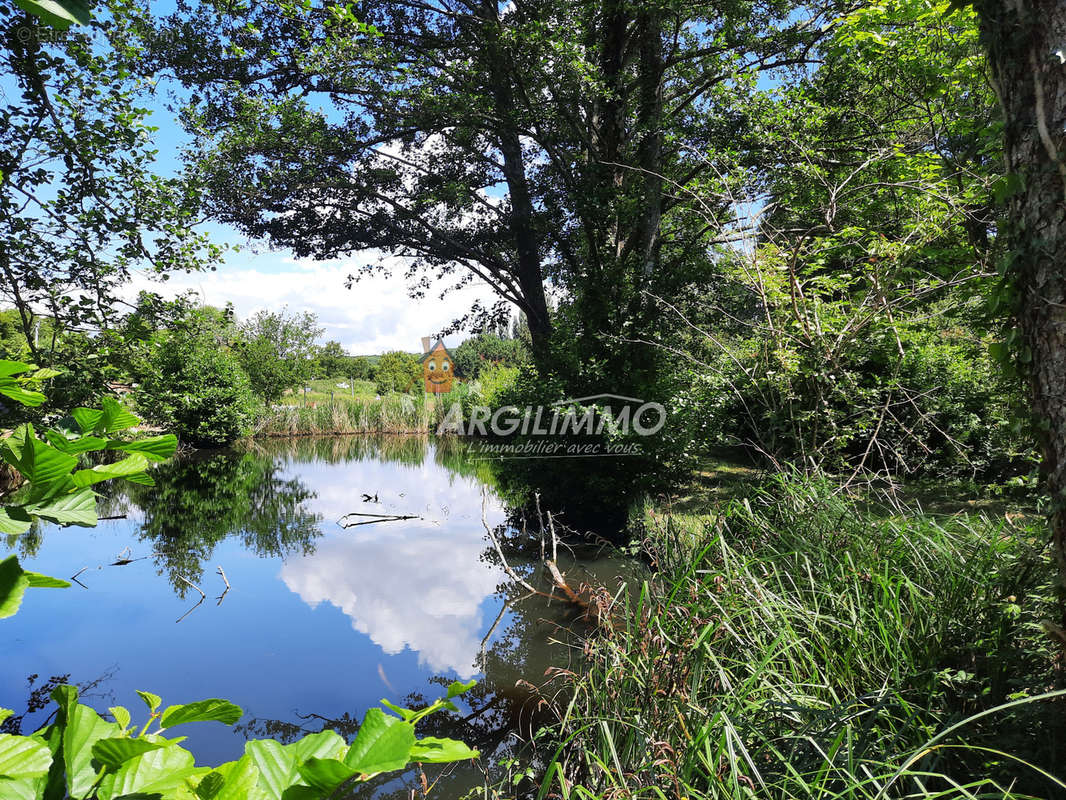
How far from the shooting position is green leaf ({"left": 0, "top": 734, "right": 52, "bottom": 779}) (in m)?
0.48

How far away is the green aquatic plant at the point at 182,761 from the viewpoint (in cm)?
49

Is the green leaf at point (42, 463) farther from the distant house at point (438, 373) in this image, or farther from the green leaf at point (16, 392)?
the distant house at point (438, 373)

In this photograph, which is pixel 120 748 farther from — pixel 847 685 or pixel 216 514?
pixel 216 514

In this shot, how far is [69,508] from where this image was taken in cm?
62

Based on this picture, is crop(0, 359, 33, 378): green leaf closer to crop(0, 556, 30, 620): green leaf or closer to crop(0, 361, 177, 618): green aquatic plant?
crop(0, 361, 177, 618): green aquatic plant

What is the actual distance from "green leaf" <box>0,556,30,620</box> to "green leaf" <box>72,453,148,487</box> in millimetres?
103

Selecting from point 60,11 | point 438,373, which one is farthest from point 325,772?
point 438,373

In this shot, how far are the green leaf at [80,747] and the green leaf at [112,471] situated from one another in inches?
8.5

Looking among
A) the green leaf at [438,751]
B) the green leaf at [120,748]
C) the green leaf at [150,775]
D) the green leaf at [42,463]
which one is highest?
the green leaf at [42,463]

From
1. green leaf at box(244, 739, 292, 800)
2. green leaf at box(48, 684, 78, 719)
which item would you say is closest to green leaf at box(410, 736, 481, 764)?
green leaf at box(244, 739, 292, 800)

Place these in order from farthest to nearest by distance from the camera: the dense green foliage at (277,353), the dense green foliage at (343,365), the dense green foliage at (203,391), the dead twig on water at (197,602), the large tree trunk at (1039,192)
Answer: the dense green foliage at (343,365)
the dense green foliage at (277,353)
the dense green foliage at (203,391)
the dead twig on water at (197,602)
the large tree trunk at (1039,192)

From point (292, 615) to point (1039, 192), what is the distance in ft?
19.4

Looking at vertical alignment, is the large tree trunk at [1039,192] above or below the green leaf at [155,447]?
above

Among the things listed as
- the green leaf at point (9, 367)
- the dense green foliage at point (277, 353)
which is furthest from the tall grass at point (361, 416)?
the green leaf at point (9, 367)
